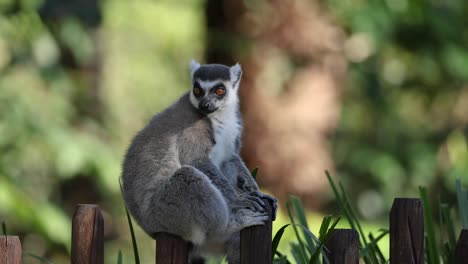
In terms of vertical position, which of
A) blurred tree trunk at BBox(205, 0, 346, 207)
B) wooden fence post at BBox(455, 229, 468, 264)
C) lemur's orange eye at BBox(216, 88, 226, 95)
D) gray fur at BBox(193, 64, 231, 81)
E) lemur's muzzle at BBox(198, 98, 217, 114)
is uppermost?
blurred tree trunk at BBox(205, 0, 346, 207)

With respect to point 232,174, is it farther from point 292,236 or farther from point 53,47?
point 53,47

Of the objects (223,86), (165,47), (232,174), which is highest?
(165,47)

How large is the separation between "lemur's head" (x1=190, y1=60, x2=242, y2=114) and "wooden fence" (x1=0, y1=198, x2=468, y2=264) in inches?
43.8

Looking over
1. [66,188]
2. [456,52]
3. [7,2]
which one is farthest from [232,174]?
[456,52]

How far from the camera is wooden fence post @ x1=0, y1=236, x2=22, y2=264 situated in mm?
2377

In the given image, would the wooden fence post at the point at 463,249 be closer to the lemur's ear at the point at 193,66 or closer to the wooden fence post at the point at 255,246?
the wooden fence post at the point at 255,246

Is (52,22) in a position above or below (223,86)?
above

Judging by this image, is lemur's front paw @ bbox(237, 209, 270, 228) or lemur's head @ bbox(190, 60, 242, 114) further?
lemur's head @ bbox(190, 60, 242, 114)

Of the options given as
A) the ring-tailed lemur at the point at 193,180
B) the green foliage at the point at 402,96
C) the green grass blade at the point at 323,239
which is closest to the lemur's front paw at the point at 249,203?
the ring-tailed lemur at the point at 193,180

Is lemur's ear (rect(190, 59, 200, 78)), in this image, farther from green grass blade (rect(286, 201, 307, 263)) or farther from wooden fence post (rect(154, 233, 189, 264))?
wooden fence post (rect(154, 233, 189, 264))

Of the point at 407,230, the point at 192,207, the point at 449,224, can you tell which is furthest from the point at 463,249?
the point at 192,207

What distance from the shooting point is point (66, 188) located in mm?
7945

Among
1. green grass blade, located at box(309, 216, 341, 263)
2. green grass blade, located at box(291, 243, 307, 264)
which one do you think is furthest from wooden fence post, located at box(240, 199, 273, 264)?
green grass blade, located at box(291, 243, 307, 264)

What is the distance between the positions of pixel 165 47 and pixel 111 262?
4.82 metres
